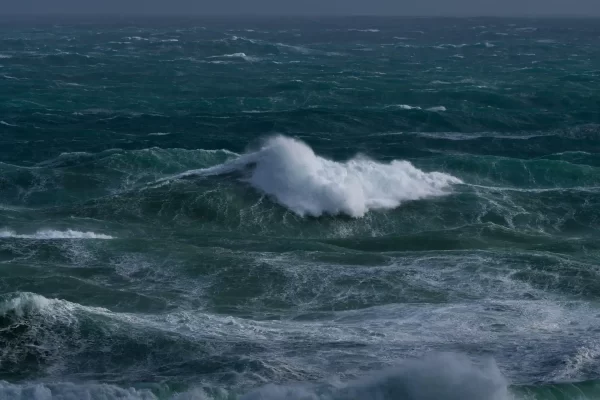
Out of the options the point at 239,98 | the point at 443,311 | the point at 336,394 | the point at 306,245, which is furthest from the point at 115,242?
the point at 239,98

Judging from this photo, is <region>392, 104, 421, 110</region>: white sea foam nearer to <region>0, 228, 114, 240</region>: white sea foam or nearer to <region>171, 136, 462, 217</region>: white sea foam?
<region>171, 136, 462, 217</region>: white sea foam

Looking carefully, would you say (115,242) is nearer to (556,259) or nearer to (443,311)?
(443,311)

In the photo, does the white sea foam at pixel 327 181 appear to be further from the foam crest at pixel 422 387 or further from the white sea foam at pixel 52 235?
the foam crest at pixel 422 387

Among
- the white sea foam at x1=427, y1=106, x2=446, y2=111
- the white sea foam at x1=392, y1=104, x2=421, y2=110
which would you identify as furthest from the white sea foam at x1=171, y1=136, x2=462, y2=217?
the white sea foam at x1=427, y1=106, x2=446, y2=111

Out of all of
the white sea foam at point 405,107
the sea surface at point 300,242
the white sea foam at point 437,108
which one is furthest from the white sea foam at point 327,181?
the white sea foam at point 437,108

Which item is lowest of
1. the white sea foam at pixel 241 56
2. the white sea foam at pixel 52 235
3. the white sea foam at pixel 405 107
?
the white sea foam at pixel 52 235

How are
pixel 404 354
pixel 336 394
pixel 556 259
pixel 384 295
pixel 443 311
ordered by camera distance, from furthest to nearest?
1. pixel 556 259
2. pixel 384 295
3. pixel 443 311
4. pixel 404 354
5. pixel 336 394
